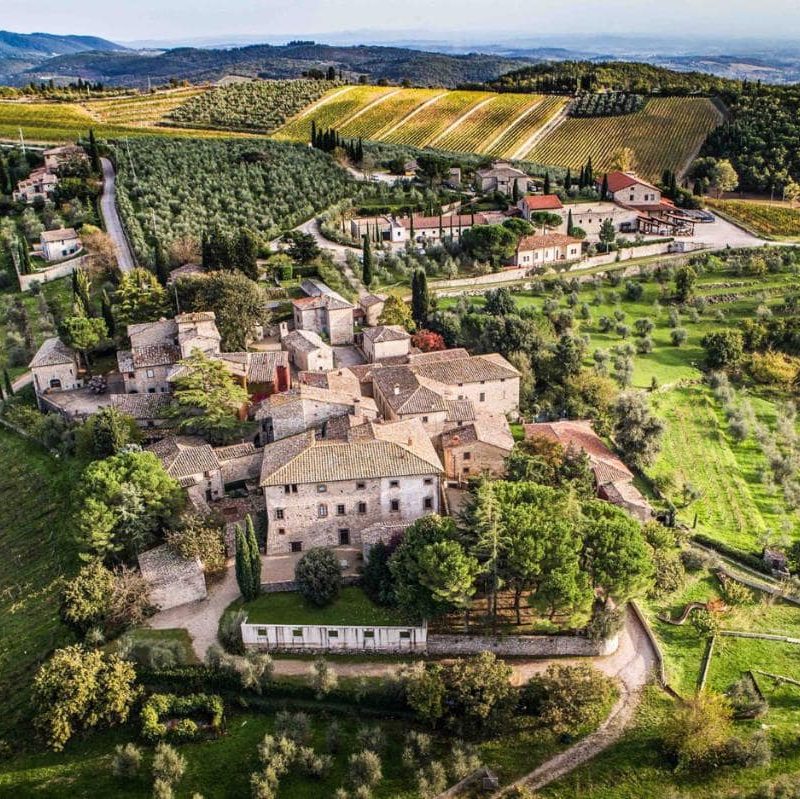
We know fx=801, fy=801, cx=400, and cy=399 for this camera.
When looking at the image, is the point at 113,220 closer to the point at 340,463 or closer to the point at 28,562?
the point at 28,562

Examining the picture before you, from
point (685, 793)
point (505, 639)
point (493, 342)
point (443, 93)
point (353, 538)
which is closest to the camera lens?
point (685, 793)

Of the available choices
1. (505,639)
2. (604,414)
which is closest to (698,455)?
(604,414)

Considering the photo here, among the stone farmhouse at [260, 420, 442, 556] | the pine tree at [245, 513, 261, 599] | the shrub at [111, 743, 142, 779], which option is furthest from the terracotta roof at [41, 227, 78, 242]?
the shrub at [111, 743, 142, 779]

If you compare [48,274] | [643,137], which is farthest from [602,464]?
[643,137]

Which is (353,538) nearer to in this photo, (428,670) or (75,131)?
(428,670)

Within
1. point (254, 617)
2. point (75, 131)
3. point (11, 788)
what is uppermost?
point (75, 131)

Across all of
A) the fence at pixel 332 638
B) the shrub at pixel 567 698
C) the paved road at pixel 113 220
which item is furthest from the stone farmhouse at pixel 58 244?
the shrub at pixel 567 698

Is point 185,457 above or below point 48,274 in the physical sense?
below

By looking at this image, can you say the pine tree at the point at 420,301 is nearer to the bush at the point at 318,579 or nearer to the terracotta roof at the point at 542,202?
the terracotta roof at the point at 542,202
